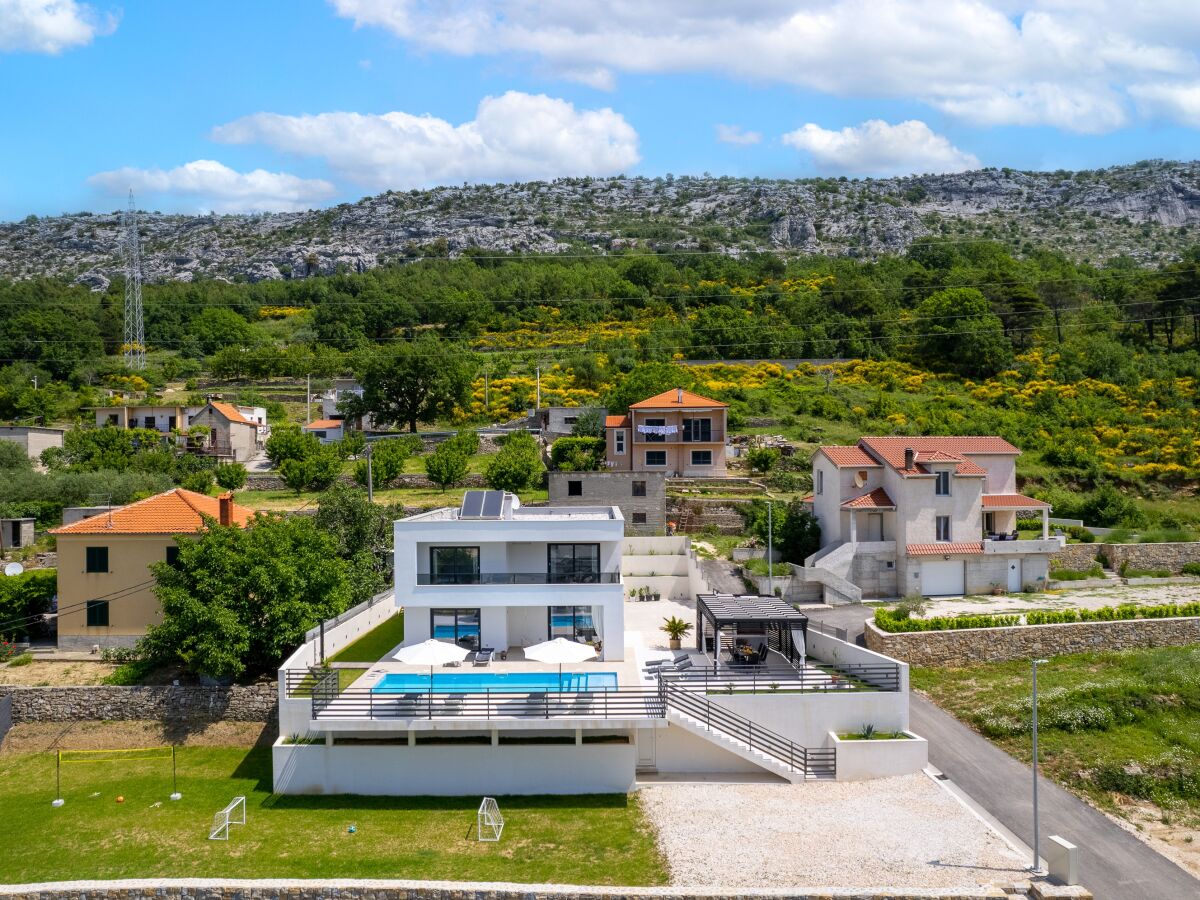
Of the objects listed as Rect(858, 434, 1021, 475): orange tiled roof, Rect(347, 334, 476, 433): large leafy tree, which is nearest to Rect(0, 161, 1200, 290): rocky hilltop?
Rect(347, 334, 476, 433): large leafy tree

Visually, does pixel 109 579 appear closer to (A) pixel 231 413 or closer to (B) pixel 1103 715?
(B) pixel 1103 715

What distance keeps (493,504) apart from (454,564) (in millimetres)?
2366

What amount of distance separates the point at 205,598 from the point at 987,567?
29.1m

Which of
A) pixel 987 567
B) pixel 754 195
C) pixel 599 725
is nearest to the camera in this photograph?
pixel 599 725

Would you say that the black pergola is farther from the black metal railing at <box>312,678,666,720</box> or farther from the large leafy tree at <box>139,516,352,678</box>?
the large leafy tree at <box>139,516,352,678</box>

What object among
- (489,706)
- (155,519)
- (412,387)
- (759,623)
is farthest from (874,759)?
(412,387)

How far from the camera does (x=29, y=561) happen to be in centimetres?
4006

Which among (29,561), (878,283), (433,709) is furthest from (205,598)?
(878,283)

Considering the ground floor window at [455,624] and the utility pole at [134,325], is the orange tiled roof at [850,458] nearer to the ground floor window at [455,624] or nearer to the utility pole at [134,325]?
the ground floor window at [455,624]

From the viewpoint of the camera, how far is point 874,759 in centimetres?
2319

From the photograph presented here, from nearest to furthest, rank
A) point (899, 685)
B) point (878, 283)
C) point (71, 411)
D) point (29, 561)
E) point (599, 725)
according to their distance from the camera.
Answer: point (599, 725) → point (899, 685) → point (29, 561) → point (71, 411) → point (878, 283)

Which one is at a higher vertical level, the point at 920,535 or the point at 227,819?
the point at 920,535

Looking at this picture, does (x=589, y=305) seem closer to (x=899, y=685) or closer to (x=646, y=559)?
(x=646, y=559)

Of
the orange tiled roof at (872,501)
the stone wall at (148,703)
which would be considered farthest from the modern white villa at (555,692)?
the orange tiled roof at (872,501)
